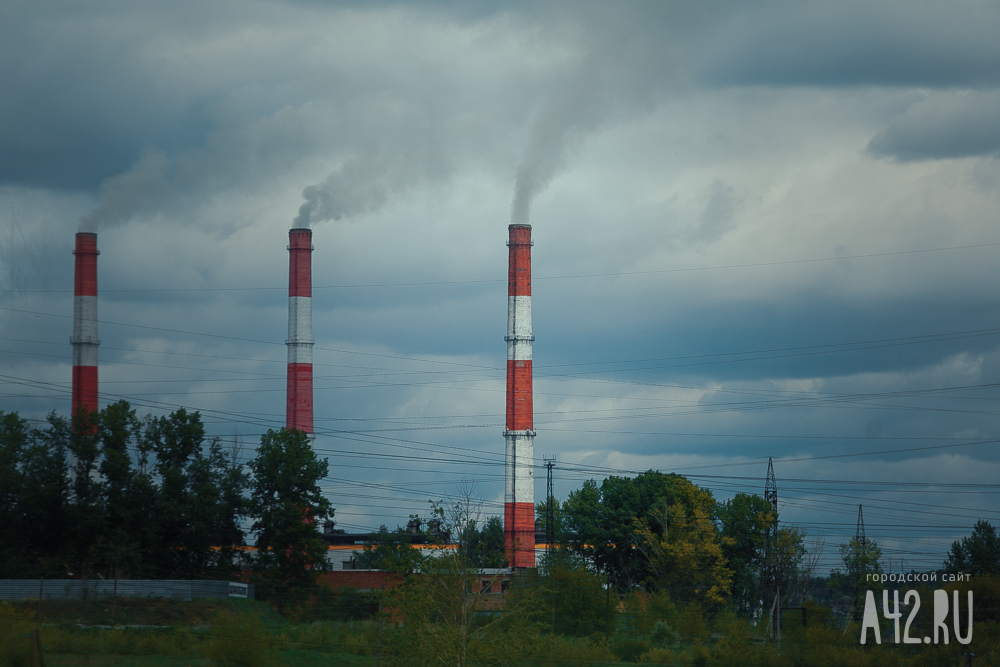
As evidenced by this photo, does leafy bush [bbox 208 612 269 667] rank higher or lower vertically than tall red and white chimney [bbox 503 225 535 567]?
lower

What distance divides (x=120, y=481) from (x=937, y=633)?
31.5 metres

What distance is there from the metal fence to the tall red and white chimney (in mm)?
12623

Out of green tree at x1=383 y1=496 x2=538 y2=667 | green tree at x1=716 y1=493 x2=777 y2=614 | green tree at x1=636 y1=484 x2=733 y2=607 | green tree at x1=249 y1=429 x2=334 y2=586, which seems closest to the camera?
green tree at x1=383 y1=496 x2=538 y2=667

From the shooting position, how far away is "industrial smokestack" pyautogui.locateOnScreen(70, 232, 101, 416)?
148 ft

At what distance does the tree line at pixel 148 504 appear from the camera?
41469 mm

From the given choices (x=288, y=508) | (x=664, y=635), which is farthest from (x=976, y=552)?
(x=288, y=508)

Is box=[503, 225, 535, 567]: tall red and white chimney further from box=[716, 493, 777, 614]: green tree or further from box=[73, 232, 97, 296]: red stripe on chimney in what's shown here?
box=[73, 232, 97, 296]: red stripe on chimney

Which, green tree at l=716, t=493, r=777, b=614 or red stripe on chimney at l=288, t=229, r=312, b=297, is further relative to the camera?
green tree at l=716, t=493, r=777, b=614

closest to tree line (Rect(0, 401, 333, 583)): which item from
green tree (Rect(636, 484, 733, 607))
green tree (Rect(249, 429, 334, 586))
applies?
green tree (Rect(249, 429, 334, 586))

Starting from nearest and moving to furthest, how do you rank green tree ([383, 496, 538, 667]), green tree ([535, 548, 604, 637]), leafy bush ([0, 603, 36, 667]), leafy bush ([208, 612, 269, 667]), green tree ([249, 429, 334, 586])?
green tree ([383, 496, 538, 667]), leafy bush ([0, 603, 36, 667]), leafy bush ([208, 612, 269, 667]), green tree ([535, 548, 604, 637]), green tree ([249, 429, 334, 586])

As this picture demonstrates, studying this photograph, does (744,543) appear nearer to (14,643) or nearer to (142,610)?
(142,610)

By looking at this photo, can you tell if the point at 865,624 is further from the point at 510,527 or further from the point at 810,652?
the point at 510,527

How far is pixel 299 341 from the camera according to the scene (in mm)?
46438

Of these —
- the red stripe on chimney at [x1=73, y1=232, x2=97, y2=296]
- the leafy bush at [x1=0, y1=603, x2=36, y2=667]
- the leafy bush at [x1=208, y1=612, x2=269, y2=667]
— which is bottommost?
the leafy bush at [x1=208, y1=612, x2=269, y2=667]
